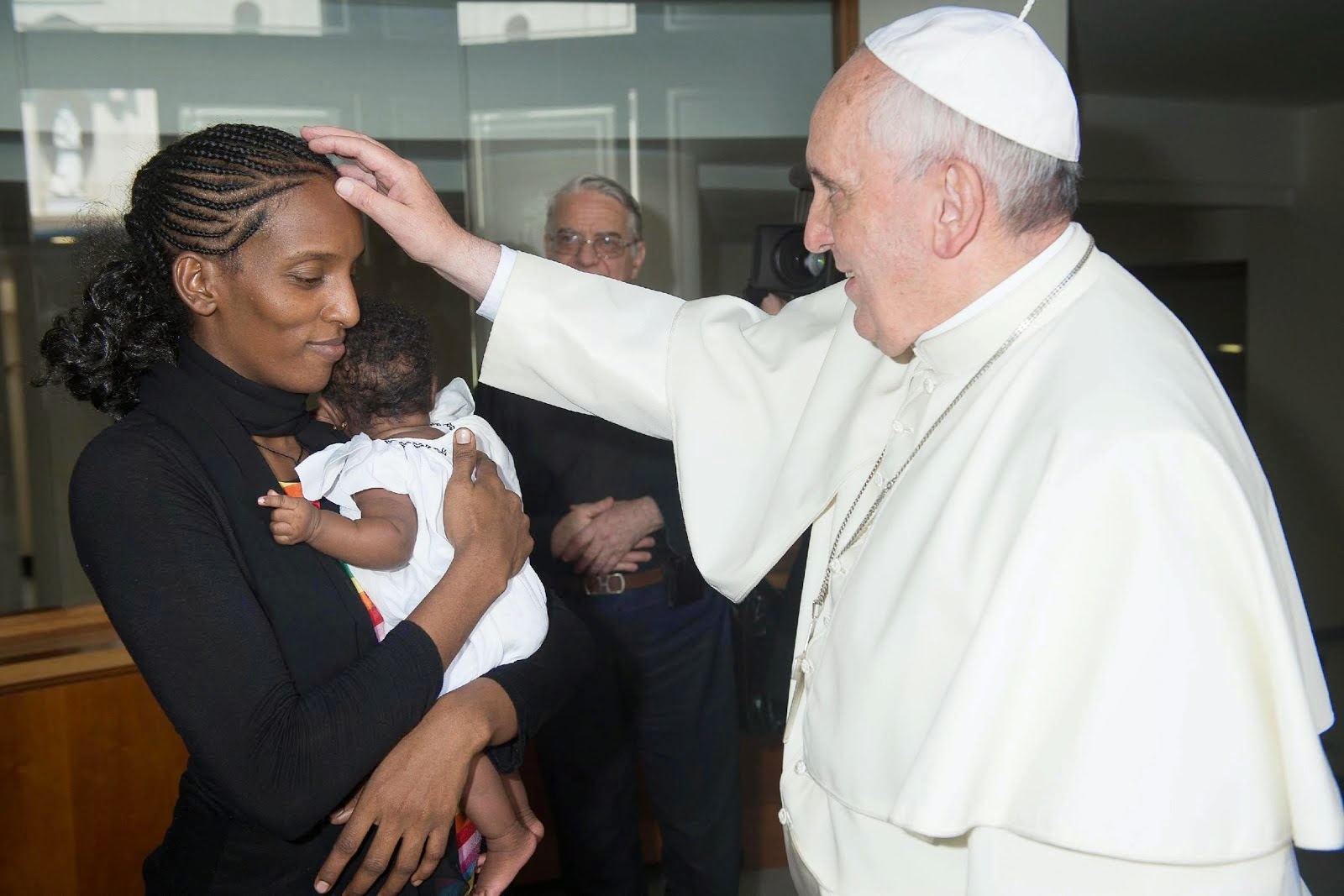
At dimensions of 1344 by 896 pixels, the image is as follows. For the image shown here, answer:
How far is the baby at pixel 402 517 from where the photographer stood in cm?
159

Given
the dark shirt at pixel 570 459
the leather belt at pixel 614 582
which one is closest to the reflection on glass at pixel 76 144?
the dark shirt at pixel 570 459

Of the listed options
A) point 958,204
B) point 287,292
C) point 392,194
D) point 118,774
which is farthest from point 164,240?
point 118,774

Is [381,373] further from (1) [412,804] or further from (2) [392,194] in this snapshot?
(1) [412,804]

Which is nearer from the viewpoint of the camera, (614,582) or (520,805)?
(520,805)

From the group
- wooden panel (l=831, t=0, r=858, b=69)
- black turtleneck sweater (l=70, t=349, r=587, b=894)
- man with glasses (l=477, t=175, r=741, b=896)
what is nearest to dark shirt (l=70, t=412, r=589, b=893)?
black turtleneck sweater (l=70, t=349, r=587, b=894)

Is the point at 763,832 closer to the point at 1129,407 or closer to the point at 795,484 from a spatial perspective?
the point at 795,484

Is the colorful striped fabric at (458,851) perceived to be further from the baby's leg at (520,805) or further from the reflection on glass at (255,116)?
the reflection on glass at (255,116)

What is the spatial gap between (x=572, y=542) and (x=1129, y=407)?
1.94 metres

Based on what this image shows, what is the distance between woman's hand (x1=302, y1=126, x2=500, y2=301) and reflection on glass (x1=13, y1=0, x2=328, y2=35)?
7.75 ft

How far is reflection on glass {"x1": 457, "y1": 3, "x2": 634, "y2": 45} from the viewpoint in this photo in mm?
3980

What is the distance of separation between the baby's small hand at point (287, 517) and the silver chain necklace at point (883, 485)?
73cm

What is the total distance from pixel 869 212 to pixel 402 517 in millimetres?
776

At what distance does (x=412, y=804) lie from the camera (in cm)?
141

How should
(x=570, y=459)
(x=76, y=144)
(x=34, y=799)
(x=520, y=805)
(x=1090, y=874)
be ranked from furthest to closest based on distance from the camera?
(x=76, y=144)
(x=570, y=459)
(x=34, y=799)
(x=520, y=805)
(x=1090, y=874)
